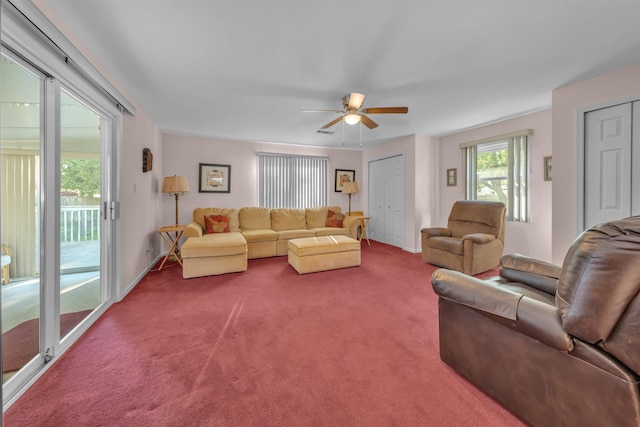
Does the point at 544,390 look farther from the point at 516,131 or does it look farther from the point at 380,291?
the point at 516,131

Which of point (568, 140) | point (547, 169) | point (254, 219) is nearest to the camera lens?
point (568, 140)

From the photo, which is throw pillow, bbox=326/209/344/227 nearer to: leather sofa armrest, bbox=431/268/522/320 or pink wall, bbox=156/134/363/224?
pink wall, bbox=156/134/363/224

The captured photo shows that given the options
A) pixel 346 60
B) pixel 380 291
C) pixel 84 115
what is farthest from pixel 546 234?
pixel 84 115

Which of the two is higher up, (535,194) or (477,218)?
(535,194)

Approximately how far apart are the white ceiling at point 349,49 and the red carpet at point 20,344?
210 cm

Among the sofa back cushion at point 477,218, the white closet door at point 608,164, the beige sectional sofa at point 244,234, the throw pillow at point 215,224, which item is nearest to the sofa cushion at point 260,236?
the beige sectional sofa at point 244,234

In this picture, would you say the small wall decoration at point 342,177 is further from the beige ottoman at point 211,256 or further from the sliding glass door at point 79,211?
the sliding glass door at point 79,211

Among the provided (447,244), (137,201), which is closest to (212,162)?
(137,201)

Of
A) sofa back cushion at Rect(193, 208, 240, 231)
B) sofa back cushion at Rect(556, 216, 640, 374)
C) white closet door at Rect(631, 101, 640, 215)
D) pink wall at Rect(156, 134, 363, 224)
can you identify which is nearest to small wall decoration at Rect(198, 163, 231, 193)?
pink wall at Rect(156, 134, 363, 224)

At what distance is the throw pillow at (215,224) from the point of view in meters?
4.41

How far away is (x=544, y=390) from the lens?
109 centimetres

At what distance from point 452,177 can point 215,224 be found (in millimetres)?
4589

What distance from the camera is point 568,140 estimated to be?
2.88 metres

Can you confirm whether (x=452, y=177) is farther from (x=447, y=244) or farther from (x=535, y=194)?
(x=447, y=244)
